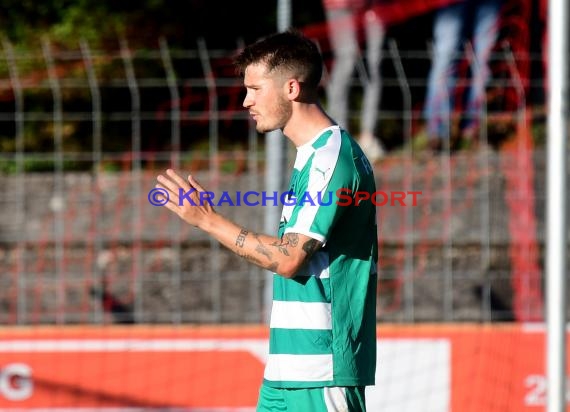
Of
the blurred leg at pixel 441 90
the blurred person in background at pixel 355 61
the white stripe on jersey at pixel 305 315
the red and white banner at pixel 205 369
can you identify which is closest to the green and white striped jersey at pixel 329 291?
the white stripe on jersey at pixel 305 315

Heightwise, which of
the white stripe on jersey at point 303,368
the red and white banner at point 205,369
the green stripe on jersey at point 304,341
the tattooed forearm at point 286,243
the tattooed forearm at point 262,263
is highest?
the tattooed forearm at point 286,243

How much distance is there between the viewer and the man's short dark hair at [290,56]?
354 cm

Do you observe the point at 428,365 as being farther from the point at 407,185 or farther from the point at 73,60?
the point at 73,60

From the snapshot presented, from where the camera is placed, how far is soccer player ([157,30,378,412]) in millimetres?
3367

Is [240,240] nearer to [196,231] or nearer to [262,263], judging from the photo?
[262,263]

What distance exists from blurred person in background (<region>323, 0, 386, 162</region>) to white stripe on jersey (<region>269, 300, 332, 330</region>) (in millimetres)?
4109

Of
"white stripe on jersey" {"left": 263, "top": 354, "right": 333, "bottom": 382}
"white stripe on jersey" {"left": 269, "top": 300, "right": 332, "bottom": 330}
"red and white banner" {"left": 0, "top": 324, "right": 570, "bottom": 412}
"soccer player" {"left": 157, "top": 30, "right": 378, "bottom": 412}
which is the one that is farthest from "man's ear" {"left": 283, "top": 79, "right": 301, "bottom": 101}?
"red and white banner" {"left": 0, "top": 324, "right": 570, "bottom": 412}

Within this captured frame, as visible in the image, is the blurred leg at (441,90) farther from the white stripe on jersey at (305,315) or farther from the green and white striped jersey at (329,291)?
the white stripe on jersey at (305,315)

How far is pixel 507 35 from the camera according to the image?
8680 millimetres

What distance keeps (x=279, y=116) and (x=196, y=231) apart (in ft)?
14.4

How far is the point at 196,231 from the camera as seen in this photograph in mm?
7859

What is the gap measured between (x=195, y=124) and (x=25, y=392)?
2.11 m

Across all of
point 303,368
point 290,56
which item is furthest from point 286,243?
point 290,56

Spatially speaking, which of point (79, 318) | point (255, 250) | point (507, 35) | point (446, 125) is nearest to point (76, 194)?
point (79, 318)
